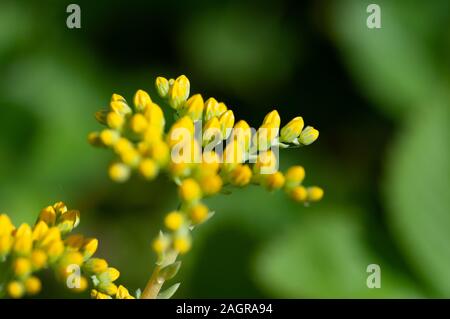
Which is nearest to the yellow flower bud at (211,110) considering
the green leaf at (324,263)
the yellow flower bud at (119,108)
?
the yellow flower bud at (119,108)

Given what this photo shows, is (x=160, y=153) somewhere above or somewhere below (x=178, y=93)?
below

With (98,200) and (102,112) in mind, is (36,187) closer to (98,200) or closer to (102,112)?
(98,200)

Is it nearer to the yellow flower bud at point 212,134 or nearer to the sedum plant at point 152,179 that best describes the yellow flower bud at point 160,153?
the sedum plant at point 152,179

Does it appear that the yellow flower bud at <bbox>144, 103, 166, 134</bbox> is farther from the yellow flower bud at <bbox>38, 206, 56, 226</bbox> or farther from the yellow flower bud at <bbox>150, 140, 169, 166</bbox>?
the yellow flower bud at <bbox>38, 206, 56, 226</bbox>

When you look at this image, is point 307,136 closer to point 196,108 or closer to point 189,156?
point 196,108

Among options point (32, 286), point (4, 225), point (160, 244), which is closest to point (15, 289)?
point (32, 286)

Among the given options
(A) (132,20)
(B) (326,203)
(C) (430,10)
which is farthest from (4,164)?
(C) (430,10)
